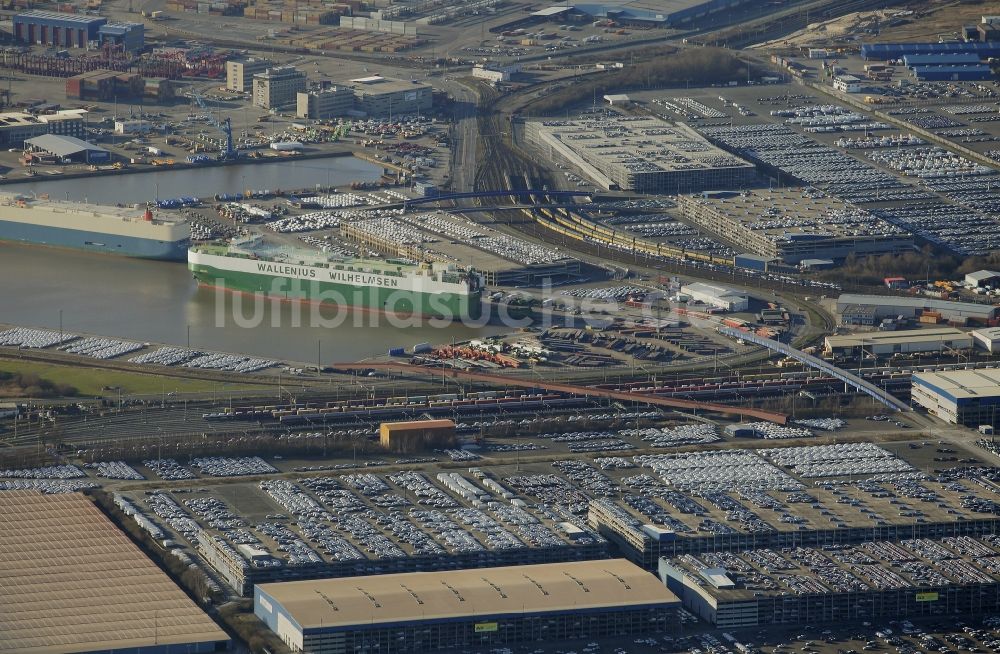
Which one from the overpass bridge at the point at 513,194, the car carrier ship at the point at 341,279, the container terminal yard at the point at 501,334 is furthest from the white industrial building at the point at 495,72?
the car carrier ship at the point at 341,279

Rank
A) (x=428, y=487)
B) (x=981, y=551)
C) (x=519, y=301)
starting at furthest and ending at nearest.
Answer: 1. (x=519, y=301)
2. (x=428, y=487)
3. (x=981, y=551)

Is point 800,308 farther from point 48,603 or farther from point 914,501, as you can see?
point 48,603

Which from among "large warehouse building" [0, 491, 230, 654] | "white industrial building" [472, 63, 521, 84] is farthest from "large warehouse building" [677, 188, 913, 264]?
"large warehouse building" [0, 491, 230, 654]

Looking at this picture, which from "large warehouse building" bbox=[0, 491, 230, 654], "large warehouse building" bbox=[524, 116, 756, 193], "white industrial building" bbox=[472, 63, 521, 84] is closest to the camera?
"large warehouse building" bbox=[0, 491, 230, 654]

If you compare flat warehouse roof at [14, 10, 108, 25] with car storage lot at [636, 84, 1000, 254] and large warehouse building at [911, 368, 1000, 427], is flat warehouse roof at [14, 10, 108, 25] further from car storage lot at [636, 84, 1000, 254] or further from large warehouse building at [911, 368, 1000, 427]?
large warehouse building at [911, 368, 1000, 427]

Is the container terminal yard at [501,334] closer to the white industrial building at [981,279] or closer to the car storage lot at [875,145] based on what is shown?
the white industrial building at [981,279]

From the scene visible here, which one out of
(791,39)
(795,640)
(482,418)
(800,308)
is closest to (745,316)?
(800,308)
